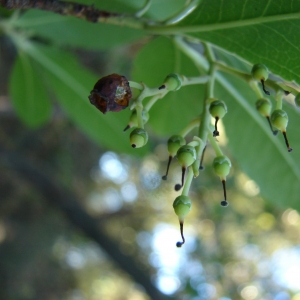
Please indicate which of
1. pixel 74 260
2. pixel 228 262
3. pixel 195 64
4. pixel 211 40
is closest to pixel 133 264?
pixel 195 64

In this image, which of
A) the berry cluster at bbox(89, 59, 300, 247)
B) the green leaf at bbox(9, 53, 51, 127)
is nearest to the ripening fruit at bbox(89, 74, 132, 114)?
the berry cluster at bbox(89, 59, 300, 247)

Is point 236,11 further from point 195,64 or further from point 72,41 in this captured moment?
point 72,41

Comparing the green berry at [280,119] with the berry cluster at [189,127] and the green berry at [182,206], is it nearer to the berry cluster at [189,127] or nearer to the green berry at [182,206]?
the berry cluster at [189,127]

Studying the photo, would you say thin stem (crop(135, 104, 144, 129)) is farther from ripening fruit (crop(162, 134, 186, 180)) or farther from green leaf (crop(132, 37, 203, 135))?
green leaf (crop(132, 37, 203, 135))

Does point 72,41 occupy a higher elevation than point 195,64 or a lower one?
higher

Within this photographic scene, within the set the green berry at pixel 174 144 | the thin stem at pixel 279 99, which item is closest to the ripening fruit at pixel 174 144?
the green berry at pixel 174 144

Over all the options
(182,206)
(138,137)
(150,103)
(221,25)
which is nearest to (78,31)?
(221,25)
